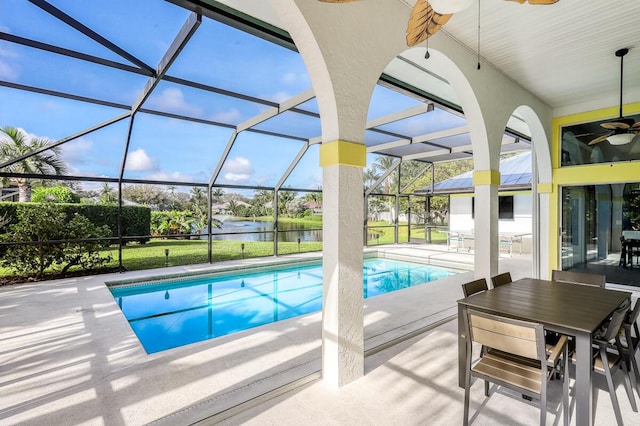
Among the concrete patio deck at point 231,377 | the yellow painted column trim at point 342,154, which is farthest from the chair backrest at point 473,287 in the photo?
the yellow painted column trim at point 342,154

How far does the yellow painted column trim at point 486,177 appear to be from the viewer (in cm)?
445

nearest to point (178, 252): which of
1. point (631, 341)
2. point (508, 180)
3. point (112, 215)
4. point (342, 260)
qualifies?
point (112, 215)

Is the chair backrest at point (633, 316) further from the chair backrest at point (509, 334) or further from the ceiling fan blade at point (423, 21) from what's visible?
the ceiling fan blade at point (423, 21)

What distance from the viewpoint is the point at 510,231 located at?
1302 cm

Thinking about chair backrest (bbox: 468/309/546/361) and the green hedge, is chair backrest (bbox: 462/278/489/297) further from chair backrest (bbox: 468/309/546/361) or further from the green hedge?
the green hedge

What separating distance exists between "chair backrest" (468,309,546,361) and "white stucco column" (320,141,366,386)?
3.21 ft

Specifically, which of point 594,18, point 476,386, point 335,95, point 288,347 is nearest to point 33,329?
point 288,347

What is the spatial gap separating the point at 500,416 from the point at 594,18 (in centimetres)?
441

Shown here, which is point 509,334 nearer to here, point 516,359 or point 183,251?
point 516,359

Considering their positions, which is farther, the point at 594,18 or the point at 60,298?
the point at 60,298

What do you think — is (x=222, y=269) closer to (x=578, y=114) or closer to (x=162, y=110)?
(x=162, y=110)

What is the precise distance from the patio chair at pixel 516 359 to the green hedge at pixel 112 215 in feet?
36.3

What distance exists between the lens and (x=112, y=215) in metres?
11.0

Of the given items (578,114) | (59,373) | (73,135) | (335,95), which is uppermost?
(578,114)
